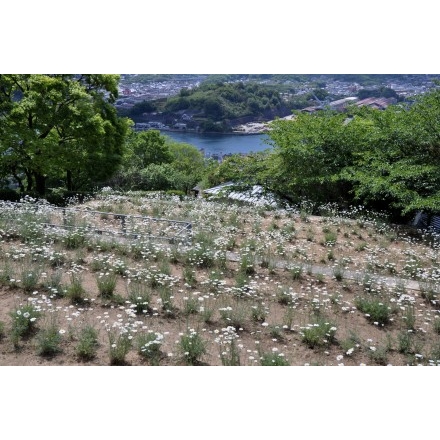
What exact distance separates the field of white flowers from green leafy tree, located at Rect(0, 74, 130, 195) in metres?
8.27

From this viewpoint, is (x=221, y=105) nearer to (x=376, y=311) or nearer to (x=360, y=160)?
(x=360, y=160)

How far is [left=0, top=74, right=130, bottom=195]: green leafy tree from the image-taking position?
58.9ft

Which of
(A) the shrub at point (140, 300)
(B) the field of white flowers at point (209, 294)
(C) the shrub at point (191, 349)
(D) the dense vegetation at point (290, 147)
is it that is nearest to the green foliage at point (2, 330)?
(B) the field of white flowers at point (209, 294)

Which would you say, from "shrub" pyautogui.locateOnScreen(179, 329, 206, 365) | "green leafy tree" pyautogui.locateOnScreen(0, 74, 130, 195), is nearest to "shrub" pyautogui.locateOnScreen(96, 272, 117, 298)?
"shrub" pyautogui.locateOnScreen(179, 329, 206, 365)

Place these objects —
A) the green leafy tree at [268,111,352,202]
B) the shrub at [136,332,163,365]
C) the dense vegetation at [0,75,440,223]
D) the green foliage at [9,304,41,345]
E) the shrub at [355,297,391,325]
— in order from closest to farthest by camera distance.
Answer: the shrub at [136,332,163,365]
the green foliage at [9,304,41,345]
the shrub at [355,297,391,325]
the dense vegetation at [0,75,440,223]
the green leafy tree at [268,111,352,202]

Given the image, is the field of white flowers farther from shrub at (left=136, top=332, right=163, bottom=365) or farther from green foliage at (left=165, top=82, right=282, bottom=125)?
green foliage at (left=165, top=82, right=282, bottom=125)

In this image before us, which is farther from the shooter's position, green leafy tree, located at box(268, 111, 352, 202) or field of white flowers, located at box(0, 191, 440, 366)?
green leafy tree, located at box(268, 111, 352, 202)

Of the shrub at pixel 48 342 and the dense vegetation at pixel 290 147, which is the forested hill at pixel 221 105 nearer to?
the dense vegetation at pixel 290 147

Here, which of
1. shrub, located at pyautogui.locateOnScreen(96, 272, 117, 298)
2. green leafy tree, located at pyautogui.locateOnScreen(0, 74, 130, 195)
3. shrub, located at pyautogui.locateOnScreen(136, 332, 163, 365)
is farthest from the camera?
green leafy tree, located at pyautogui.locateOnScreen(0, 74, 130, 195)

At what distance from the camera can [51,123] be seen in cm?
1848

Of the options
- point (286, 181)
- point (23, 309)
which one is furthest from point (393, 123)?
point (23, 309)

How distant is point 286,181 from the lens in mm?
16953

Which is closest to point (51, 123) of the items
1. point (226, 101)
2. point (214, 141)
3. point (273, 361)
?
point (273, 361)

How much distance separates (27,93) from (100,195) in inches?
245
